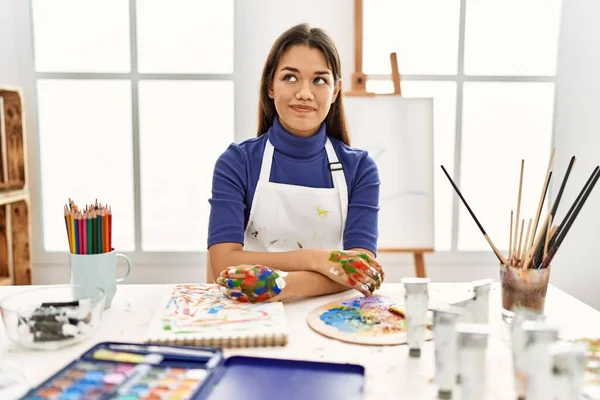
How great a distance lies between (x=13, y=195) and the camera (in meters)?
2.22

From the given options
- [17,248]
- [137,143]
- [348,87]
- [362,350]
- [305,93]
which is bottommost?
[17,248]

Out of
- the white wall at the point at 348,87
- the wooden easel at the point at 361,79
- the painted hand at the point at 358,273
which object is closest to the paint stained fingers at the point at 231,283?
the painted hand at the point at 358,273

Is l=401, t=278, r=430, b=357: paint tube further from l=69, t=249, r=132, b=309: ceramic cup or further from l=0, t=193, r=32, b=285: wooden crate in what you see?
l=0, t=193, r=32, b=285: wooden crate

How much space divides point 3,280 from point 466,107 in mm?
2090

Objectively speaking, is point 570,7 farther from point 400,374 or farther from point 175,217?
point 400,374

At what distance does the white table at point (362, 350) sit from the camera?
760mm

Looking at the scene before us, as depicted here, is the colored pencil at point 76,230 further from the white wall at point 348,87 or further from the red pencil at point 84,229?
the white wall at point 348,87

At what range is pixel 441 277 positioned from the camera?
2559 mm

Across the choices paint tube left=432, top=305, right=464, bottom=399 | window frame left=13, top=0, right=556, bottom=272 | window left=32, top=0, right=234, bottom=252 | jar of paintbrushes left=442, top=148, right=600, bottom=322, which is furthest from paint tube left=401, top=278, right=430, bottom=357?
window left=32, top=0, right=234, bottom=252

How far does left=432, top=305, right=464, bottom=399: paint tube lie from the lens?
0.69 m

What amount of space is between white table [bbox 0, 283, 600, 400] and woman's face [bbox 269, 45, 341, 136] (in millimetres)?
559

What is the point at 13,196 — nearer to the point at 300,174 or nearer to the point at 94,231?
the point at 300,174

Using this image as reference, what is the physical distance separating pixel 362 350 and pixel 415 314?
100 millimetres

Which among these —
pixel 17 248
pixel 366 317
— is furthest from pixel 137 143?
pixel 366 317
